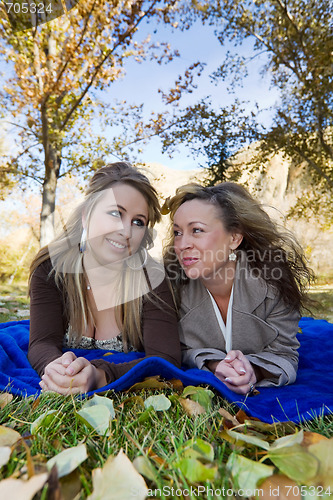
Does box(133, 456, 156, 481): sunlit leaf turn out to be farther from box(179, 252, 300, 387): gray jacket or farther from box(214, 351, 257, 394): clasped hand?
box(179, 252, 300, 387): gray jacket

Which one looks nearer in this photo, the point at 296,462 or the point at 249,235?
→ the point at 296,462

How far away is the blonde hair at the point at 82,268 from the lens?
2357 millimetres

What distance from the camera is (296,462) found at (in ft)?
3.03

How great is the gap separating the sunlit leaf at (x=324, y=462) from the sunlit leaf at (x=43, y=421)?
2.70 feet

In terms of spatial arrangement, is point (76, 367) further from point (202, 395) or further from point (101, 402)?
point (202, 395)

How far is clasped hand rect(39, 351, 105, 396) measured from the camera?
5.19 feet

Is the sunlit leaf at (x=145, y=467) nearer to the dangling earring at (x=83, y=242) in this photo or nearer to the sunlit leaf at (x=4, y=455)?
the sunlit leaf at (x=4, y=455)

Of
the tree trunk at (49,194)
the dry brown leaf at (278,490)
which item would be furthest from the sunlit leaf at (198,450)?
the tree trunk at (49,194)

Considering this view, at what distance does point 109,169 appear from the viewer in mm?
2568

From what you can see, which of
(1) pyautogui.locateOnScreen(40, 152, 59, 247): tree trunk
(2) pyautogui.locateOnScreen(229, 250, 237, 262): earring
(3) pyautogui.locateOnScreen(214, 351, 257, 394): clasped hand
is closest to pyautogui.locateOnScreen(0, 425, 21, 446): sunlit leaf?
(3) pyautogui.locateOnScreen(214, 351, 257, 394): clasped hand

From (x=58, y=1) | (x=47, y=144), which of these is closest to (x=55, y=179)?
(x=47, y=144)

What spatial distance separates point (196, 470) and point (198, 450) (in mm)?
105

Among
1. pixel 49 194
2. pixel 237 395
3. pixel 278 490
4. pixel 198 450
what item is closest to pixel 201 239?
pixel 237 395

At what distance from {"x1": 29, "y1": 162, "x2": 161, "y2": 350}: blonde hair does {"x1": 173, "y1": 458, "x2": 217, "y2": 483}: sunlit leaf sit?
144 cm
